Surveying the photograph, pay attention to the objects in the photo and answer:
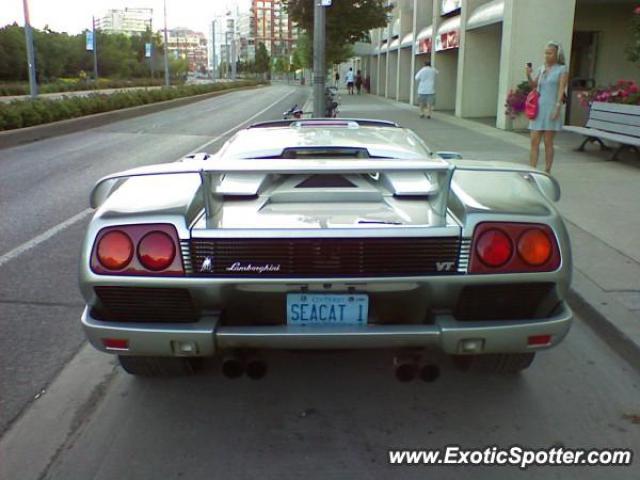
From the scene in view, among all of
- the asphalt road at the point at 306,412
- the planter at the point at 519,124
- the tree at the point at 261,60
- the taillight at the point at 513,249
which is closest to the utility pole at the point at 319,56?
the planter at the point at 519,124

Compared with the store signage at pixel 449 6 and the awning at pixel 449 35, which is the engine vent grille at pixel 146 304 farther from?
the store signage at pixel 449 6

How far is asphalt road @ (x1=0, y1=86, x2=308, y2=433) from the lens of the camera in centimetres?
383

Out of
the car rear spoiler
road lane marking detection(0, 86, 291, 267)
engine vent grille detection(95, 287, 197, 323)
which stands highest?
the car rear spoiler

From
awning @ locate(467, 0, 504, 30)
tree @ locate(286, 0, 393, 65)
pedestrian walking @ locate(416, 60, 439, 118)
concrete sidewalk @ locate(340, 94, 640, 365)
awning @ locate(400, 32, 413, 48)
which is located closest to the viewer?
concrete sidewalk @ locate(340, 94, 640, 365)

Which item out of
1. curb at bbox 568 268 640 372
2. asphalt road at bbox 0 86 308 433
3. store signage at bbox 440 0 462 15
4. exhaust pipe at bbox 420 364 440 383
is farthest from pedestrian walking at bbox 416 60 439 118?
exhaust pipe at bbox 420 364 440 383

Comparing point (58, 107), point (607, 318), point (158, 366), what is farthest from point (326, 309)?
point (58, 107)

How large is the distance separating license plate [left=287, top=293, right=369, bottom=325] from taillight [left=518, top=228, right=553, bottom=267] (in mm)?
745

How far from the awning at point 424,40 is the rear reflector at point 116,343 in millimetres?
26771

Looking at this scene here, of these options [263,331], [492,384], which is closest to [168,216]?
[263,331]

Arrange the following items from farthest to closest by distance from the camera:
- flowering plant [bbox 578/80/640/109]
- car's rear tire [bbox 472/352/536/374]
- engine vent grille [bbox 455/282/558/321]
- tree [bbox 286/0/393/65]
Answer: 1. tree [bbox 286/0/393/65]
2. flowering plant [bbox 578/80/640/109]
3. car's rear tire [bbox 472/352/536/374]
4. engine vent grille [bbox 455/282/558/321]

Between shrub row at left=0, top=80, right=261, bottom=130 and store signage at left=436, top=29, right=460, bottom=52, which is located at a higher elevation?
store signage at left=436, top=29, right=460, bottom=52

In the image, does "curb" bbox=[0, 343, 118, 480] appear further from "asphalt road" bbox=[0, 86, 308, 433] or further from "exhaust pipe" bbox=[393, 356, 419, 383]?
"exhaust pipe" bbox=[393, 356, 419, 383]

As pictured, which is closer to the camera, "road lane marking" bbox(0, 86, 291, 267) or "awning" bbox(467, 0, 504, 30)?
"road lane marking" bbox(0, 86, 291, 267)

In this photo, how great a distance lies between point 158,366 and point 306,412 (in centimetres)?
85
